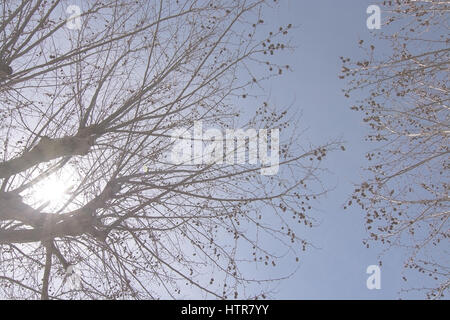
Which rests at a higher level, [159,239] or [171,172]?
[171,172]

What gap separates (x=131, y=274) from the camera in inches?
159

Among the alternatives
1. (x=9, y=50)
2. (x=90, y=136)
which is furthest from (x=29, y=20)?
(x=90, y=136)

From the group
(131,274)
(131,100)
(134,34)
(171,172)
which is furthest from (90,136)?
(131,274)

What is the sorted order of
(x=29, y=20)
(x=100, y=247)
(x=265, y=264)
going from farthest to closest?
1. (x=100, y=247)
2. (x=265, y=264)
3. (x=29, y=20)

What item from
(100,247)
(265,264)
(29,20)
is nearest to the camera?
(29,20)

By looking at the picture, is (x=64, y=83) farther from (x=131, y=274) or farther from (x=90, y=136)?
(x=131, y=274)

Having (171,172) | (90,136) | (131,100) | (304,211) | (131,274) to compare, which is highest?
(131,100)

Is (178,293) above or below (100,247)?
below

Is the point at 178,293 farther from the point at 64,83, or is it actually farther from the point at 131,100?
the point at 64,83

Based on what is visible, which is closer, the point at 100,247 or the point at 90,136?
the point at 90,136

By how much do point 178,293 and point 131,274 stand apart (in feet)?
1.95

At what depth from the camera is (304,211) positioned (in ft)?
12.5
